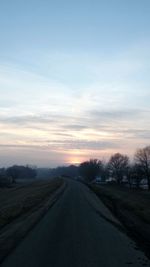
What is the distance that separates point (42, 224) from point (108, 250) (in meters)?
7.95

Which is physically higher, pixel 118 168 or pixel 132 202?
pixel 118 168

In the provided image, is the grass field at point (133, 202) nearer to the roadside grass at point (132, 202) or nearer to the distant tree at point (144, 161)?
the roadside grass at point (132, 202)

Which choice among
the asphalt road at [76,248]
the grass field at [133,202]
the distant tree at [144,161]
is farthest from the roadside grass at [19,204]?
the distant tree at [144,161]

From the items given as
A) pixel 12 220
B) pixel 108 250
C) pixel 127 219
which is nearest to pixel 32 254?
pixel 108 250

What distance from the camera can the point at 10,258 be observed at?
11.9 m

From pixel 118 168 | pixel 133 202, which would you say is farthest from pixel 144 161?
pixel 133 202

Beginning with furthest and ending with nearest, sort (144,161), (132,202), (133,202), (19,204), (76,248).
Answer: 1. (144,161)
2. (133,202)
3. (132,202)
4. (19,204)
5. (76,248)

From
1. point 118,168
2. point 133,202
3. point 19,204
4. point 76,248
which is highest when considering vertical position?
point 118,168

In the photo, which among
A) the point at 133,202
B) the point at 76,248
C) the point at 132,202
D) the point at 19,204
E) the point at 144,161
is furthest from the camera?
the point at 144,161

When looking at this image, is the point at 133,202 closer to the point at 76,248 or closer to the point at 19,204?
the point at 19,204

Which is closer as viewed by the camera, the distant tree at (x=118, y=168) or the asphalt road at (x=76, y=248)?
the asphalt road at (x=76, y=248)

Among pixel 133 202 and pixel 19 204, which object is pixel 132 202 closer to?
pixel 133 202

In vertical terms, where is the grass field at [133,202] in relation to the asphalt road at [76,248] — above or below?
above

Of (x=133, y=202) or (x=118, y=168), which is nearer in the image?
(x=133, y=202)
